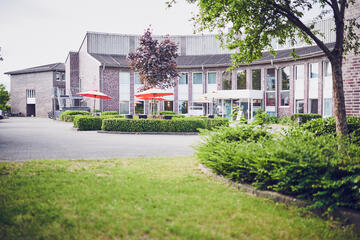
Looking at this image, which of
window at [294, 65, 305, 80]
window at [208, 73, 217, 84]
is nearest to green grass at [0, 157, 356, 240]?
window at [294, 65, 305, 80]

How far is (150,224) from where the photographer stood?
10.4 ft

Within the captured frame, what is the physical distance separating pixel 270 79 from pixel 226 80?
4.84 meters

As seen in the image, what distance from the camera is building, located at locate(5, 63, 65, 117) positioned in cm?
4403

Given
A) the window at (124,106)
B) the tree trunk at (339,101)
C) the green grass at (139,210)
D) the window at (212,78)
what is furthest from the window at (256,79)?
the green grass at (139,210)

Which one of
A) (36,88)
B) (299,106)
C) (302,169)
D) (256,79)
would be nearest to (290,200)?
(302,169)

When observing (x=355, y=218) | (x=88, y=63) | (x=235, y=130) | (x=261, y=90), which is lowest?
(x=355, y=218)

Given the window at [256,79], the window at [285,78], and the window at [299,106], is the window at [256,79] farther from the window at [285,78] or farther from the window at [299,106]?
the window at [299,106]

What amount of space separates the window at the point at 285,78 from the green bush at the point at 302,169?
2269cm

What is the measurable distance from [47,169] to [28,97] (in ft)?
158

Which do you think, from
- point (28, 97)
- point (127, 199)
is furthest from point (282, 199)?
point (28, 97)

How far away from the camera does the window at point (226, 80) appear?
3019 centimetres

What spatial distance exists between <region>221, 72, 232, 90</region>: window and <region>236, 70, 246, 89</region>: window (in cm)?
95

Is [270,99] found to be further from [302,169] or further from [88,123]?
[302,169]

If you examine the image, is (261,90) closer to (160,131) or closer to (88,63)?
(160,131)
